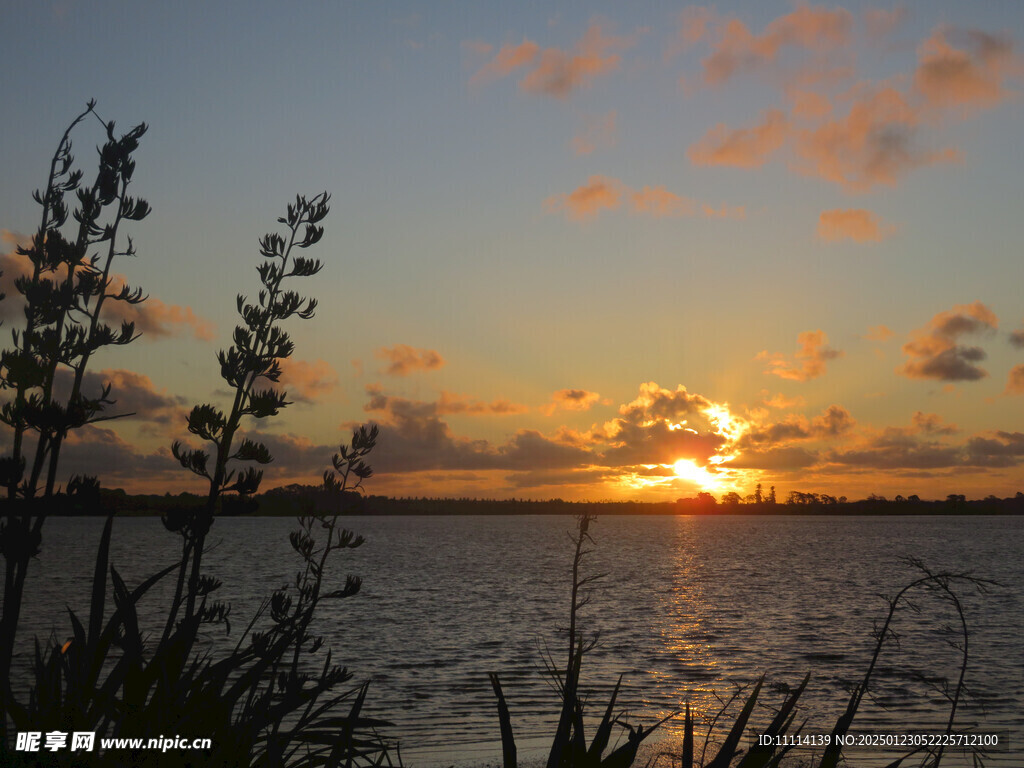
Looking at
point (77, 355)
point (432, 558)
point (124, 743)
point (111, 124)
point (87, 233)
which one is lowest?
point (432, 558)

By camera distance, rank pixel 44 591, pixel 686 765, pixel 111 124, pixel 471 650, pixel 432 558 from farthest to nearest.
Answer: pixel 432 558 → pixel 44 591 → pixel 471 650 → pixel 111 124 → pixel 686 765

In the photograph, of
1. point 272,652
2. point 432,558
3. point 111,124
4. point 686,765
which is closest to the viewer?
point 686,765

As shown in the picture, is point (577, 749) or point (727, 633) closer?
point (577, 749)

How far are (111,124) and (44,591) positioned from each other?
5739cm

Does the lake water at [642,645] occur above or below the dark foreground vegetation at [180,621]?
below

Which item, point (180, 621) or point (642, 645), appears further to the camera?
point (642, 645)

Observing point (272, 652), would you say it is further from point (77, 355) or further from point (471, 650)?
point (471, 650)

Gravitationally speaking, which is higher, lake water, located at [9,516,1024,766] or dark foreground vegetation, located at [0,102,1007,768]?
dark foreground vegetation, located at [0,102,1007,768]

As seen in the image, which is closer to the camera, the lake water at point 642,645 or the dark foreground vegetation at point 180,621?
the dark foreground vegetation at point 180,621

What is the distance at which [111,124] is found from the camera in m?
5.62

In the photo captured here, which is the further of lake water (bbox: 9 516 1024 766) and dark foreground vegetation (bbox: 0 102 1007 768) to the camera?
lake water (bbox: 9 516 1024 766)

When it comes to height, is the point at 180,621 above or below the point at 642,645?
above

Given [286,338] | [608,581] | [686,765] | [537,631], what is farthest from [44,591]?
[686,765]

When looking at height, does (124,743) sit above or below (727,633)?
above
